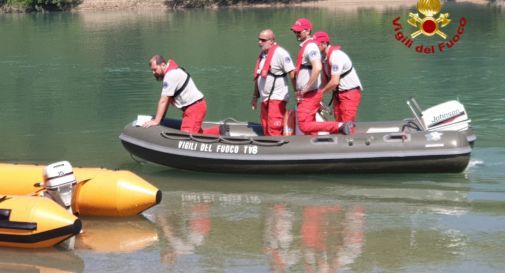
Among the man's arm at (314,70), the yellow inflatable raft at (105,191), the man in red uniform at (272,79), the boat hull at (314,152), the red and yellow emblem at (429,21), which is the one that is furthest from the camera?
the red and yellow emblem at (429,21)

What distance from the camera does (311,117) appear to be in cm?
923

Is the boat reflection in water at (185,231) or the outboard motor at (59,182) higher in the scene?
the outboard motor at (59,182)

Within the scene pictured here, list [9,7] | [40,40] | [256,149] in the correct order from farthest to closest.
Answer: [9,7], [40,40], [256,149]

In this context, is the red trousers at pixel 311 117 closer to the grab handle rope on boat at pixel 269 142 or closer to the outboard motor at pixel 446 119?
the grab handle rope on boat at pixel 269 142

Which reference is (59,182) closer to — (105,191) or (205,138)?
(105,191)

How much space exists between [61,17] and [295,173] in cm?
3531

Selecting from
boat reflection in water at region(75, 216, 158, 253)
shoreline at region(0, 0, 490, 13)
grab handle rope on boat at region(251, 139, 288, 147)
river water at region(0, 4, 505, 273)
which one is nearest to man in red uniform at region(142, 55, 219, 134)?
river water at region(0, 4, 505, 273)

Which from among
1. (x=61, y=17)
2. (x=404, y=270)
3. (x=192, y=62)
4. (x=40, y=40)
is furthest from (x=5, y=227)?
(x=61, y=17)

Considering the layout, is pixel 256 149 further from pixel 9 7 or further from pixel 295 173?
pixel 9 7

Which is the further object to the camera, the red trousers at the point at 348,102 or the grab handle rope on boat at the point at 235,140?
the red trousers at the point at 348,102

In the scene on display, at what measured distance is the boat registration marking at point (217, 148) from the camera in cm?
906

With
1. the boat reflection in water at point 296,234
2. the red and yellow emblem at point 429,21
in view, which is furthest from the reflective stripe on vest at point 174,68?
the red and yellow emblem at point 429,21

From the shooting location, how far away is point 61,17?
42.7 metres

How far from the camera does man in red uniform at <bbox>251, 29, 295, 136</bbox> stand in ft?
29.9
